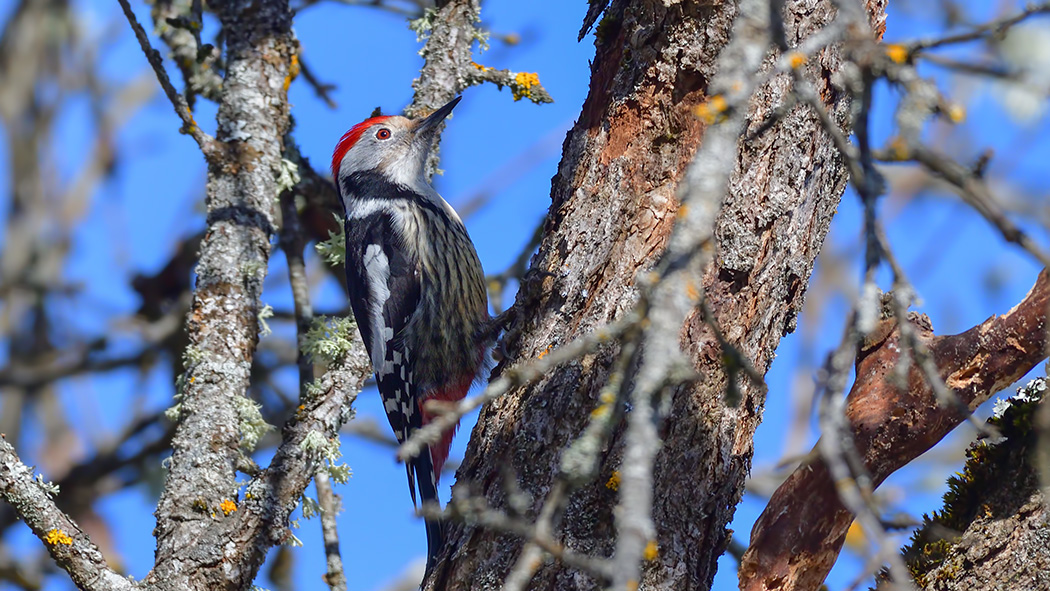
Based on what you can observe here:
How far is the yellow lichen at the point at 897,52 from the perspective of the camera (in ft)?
4.15

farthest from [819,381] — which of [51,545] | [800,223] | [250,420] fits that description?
[250,420]

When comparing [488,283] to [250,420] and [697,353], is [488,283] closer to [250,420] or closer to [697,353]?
[250,420]

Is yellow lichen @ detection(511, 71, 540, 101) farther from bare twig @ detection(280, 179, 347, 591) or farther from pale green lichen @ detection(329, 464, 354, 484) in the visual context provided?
pale green lichen @ detection(329, 464, 354, 484)

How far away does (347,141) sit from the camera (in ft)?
15.2

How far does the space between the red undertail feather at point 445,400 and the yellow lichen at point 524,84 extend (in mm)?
1124

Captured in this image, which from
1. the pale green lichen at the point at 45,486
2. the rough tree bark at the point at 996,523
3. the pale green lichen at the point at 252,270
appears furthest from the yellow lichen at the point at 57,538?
the rough tree bark at the point at 996,523

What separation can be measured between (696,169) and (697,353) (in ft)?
3.28

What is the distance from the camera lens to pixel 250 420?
2973 millimetres

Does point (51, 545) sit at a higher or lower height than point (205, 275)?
lower

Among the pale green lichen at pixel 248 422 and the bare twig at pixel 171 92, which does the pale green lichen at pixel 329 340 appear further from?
the bare twig at pixel 171 92

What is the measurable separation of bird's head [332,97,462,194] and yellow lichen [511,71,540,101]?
1.23ft

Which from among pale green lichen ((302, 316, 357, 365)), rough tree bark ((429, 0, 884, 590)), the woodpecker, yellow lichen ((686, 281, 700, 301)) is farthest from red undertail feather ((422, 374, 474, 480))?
yellow lichen ((686, 281, 700, 301))

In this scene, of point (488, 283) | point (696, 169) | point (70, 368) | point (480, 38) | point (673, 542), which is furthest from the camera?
point (70, 368)

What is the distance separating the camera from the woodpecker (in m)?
3.77
